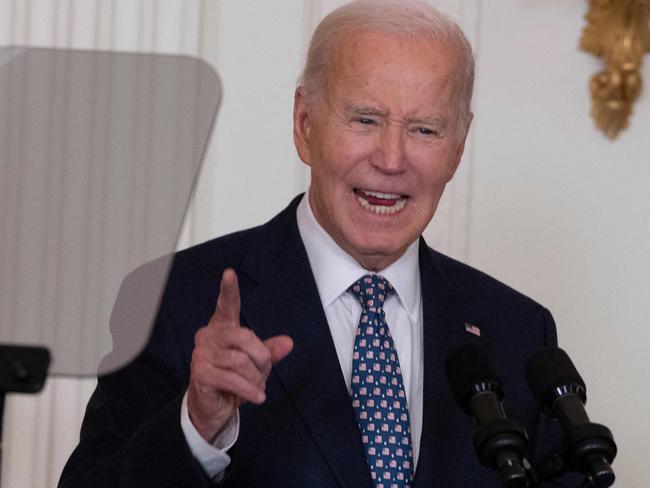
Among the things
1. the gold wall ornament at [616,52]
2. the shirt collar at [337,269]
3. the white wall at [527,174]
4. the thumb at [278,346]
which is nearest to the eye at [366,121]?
the shirt collar at [337,269]

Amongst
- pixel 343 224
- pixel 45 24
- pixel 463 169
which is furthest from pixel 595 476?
pixel 45 24

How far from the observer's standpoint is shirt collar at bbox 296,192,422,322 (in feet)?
7.18

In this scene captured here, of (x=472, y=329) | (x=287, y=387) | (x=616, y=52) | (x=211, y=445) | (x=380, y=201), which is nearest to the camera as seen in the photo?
(x=211, y=445)

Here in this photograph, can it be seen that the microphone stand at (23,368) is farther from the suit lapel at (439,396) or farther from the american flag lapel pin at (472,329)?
the american flag lapel pin at (472,329)

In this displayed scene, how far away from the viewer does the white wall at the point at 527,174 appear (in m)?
3.04

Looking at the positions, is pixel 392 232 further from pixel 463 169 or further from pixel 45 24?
pixel 45 24

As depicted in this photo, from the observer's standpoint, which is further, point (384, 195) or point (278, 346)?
point (384, 195)

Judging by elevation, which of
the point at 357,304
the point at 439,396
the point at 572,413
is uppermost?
the point at 572,413

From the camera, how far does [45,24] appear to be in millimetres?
2920

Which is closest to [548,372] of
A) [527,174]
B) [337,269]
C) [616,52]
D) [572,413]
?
[572,413]

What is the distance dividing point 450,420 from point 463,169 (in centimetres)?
110

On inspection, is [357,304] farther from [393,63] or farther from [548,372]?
[548,372]

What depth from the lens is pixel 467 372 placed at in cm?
157

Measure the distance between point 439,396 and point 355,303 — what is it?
226 mm
